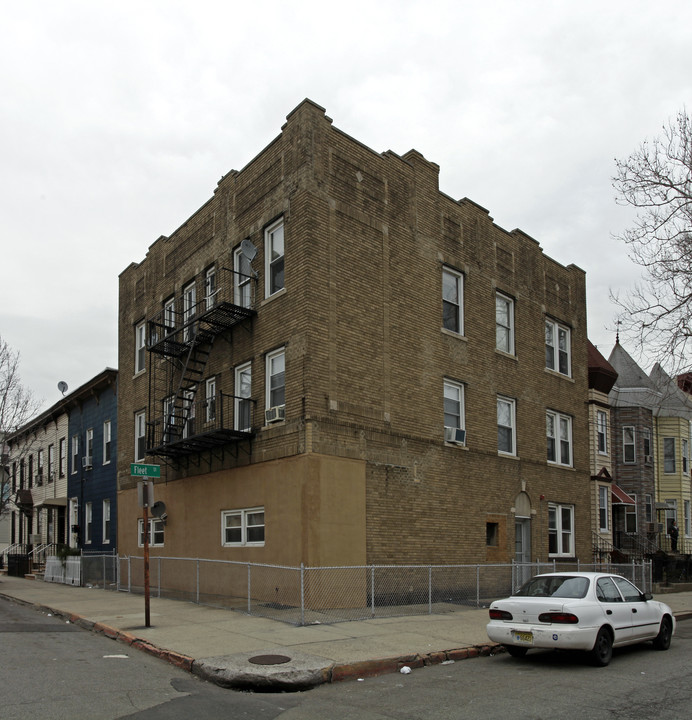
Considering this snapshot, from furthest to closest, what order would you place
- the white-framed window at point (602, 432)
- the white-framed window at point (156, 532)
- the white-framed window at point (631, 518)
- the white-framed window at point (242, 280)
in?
the white-framed window at point (631, 518)
the white-framed window at point (602, 432)
the white-framed window at point (156, 532)
the white-framed window at point (242, 280)

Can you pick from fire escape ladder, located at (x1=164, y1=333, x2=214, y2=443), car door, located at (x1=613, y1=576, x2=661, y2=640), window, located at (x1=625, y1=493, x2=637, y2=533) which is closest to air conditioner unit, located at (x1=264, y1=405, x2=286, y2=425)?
fire escape ladder, located at (x1=164, y1=333, x2=214, y2=443)

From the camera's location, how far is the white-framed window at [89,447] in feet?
104

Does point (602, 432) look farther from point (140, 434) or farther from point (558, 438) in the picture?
point (140, 434)

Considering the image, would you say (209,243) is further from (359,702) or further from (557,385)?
(359,702)

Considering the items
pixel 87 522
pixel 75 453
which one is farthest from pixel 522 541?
pixel 75 453

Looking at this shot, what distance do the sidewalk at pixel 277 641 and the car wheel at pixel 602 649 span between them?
1.87 m

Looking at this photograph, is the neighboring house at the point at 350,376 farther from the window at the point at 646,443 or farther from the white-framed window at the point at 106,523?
the window at the point at 646,443

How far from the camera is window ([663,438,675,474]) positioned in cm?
3969

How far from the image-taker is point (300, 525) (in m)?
16.8

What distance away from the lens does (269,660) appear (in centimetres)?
1070

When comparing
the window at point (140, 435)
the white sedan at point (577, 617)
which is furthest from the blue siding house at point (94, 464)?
the white sedan at point (577, 617)

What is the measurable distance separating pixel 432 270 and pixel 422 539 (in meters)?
7.07

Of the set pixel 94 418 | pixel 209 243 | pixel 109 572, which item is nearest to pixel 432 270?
pixel 209 243

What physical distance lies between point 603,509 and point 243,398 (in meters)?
17.2
